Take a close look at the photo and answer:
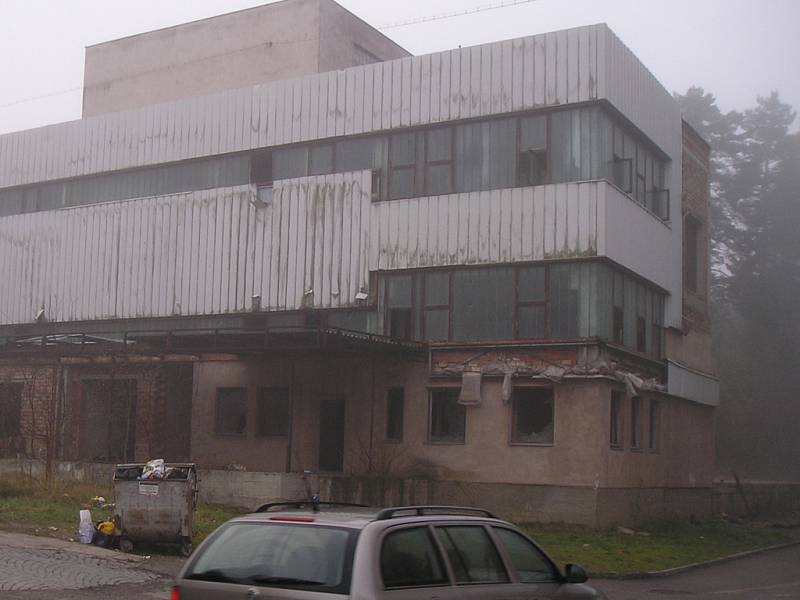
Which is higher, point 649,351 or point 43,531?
point 649,351

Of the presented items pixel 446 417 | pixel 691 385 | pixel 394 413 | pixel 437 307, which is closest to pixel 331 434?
pixel 394 413

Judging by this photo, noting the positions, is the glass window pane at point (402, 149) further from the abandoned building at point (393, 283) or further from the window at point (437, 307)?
the window at point (437, 307)

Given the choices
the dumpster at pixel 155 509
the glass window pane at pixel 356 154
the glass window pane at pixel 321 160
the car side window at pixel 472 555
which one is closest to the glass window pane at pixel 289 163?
the glass window pane at pixel 321 160

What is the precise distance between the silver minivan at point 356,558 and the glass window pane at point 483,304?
17.6 metres

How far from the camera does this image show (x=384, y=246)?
90.5ft

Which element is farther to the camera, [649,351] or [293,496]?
[649,351]

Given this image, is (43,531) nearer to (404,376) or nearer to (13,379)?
(404,376)

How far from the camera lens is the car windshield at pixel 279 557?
710 cm

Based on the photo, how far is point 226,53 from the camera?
134 feet

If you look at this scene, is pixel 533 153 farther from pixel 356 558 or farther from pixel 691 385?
pixel 356 558

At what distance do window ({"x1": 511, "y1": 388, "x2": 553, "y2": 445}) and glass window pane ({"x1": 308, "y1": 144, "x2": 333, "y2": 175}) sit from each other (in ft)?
26.3

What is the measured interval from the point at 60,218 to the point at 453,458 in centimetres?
1521

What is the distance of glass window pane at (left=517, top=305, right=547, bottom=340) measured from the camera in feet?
84.1

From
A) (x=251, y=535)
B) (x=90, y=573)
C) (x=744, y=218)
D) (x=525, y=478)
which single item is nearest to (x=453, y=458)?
(x=525, y=478)
